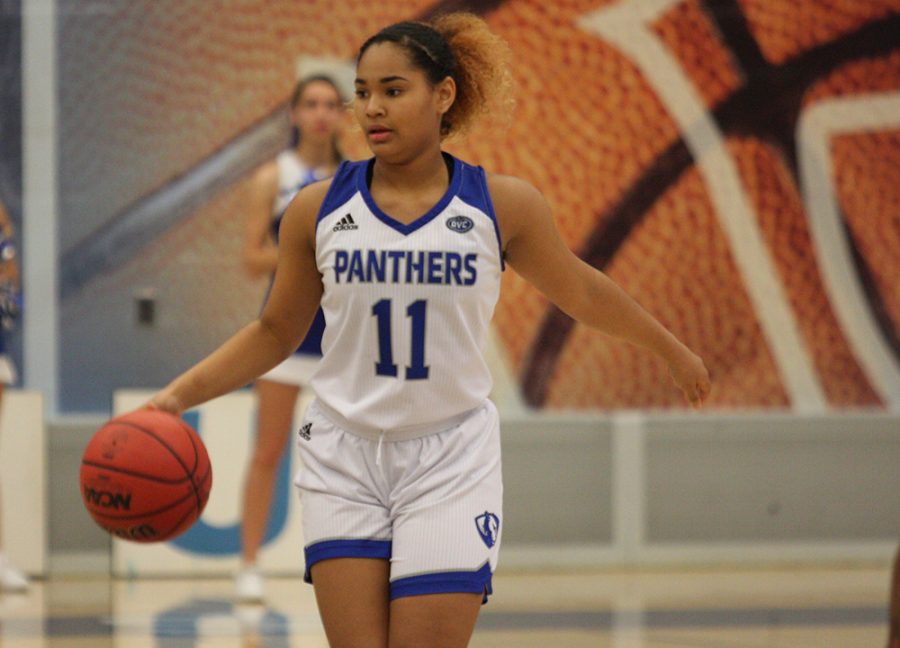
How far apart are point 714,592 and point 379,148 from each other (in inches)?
161

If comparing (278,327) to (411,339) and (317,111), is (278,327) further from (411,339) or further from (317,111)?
(317,111)

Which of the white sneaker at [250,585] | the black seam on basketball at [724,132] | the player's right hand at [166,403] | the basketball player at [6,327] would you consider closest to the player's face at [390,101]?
the player's right hand at [166,403]

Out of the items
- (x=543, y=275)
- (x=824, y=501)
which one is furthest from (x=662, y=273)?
(x=543, y=275)

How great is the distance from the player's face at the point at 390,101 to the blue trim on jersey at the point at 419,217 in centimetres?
8

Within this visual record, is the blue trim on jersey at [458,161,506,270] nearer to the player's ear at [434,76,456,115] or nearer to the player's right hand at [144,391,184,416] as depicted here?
the player's ear at [434,76,456,115]

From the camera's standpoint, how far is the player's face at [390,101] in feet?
10.3

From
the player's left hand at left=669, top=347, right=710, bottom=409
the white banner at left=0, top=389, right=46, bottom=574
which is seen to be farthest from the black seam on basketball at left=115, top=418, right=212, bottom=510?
the white banner at left=0, top=389, right=46, bottom=574

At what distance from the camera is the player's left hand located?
3482 millimetres

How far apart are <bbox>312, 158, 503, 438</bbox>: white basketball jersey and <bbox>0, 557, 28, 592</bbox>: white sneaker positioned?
386 cm

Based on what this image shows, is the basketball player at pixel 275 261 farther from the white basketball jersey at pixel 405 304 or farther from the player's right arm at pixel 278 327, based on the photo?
the white basketball jersey at pixel 405 304

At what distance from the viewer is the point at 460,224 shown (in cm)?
313

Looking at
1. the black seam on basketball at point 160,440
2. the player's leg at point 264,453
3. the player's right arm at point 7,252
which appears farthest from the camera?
the player's right arm at point 7,252

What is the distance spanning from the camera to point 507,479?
24.3 ft

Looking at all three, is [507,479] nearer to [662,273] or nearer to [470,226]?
[662,273]
